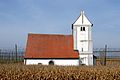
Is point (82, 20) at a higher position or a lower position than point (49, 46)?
higher

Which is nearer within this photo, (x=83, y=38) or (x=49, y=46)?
(x=83, y=38)

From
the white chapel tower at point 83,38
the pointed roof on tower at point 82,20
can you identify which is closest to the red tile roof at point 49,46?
the white chapel tower at point 83,38

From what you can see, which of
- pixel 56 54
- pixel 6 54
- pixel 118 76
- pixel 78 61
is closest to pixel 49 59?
pixel 56 54

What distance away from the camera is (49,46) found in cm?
5219

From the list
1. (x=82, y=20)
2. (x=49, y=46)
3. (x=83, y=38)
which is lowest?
(x=49, y=46)

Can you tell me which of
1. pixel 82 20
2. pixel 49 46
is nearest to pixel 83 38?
pixel 82 20

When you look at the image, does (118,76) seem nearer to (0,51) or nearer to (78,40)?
(78,40)

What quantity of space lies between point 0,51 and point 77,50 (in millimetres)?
19888

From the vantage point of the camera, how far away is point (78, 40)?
52094 millimetres

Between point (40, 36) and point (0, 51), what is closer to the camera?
point (40, 36)

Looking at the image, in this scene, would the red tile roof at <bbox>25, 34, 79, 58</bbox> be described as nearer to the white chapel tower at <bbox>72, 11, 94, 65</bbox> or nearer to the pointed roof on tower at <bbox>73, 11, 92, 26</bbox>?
the white chapel tower at <bbox>72, 11, 94, 65</bbox>

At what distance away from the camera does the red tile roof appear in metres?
50.6

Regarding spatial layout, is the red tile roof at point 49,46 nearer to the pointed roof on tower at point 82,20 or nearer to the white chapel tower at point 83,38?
the white chapel tower at point 83,38

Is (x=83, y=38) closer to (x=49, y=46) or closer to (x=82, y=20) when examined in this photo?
(x=82, y=20)
